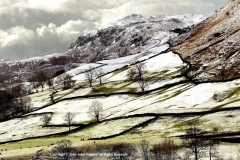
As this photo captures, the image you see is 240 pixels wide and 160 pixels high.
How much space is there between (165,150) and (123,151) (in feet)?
29.4

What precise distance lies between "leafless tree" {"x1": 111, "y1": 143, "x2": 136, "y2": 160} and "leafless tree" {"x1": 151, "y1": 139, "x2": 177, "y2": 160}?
4291 millimetres

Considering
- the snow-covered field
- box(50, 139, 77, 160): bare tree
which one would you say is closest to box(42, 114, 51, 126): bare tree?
the snow-covered field

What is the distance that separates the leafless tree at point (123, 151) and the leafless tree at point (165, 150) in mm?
4291

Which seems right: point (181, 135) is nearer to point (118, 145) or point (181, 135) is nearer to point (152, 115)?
point (118, 145)

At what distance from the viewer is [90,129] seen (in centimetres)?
10338

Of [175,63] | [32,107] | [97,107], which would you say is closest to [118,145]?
[97,107]

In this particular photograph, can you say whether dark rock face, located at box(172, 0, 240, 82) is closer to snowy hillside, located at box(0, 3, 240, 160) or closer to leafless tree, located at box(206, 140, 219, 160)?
snowy hillside, located at box(0, 3, 240, 160)

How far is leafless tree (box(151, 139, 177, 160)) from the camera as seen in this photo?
58422mm

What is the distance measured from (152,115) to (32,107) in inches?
3220

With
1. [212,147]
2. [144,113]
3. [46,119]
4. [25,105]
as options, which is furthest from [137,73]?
[212,147]

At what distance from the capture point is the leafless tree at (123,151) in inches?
2482

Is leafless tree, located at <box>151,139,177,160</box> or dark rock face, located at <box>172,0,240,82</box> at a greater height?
dark rock face, located at <box>172,0,240,82</box>

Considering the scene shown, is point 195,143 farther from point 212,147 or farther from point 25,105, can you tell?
point 25,105

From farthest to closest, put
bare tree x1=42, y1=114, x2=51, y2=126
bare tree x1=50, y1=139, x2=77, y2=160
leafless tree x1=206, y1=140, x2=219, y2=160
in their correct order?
1. bare tree x1=42, y1=114, x2=51, y2=126
2. bare tree x1=50, y1=139, x2=77, y2=160
3. leafless tree x1=206, y1=140, x2=219, y2=160
